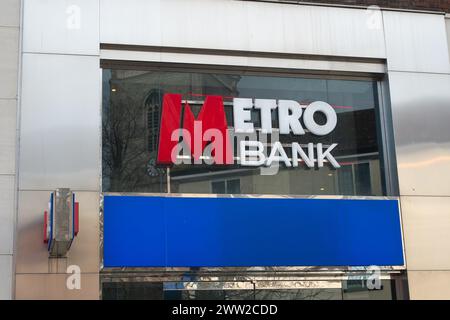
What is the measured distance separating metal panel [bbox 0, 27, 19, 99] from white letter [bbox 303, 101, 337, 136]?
14.3 ft

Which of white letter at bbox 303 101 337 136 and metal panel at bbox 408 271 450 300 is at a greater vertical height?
white letter at bbox 303 101 337 136

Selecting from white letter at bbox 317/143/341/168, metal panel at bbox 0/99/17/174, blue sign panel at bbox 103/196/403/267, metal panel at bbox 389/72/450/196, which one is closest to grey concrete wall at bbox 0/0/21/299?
metal panel at bbox 0/99/17/174

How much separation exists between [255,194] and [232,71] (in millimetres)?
1996

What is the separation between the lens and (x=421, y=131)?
12945mm

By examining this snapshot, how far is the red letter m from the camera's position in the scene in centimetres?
1221

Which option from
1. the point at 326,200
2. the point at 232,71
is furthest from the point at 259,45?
the point at 326,200

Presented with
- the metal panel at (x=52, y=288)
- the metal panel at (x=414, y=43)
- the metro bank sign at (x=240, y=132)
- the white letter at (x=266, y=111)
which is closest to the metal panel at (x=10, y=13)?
the metro bank sign at (x=240, y=132)

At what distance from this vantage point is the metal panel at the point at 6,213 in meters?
11.2

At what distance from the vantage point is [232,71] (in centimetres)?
1287

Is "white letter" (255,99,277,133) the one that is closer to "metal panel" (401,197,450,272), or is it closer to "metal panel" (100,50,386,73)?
"metal panel" (100,50,386,73)

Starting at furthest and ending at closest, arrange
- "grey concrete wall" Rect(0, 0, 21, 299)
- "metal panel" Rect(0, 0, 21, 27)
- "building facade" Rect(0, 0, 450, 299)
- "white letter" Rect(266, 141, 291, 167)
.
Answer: "white letter" Rect(266, 141, 291, 167) → "metal panel" Rect(0, 0, 21, 27) → "building facade" Rect(0, 0, 450, 299) → "grey concrete wall" Rect(0, 0, 21, 299)

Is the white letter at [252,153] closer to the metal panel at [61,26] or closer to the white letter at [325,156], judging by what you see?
the white letter at [325,156]

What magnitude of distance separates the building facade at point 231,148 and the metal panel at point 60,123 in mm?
20
